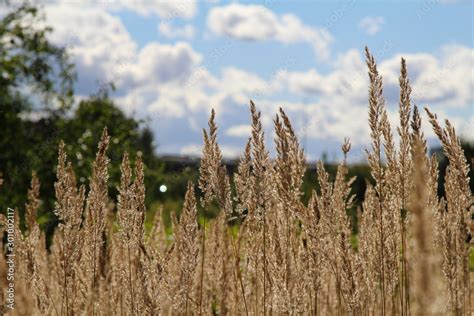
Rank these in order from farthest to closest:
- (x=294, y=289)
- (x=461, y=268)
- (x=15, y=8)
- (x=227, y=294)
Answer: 1. (x=15, y=8)
2. (x=227, y=294)
3. (x=461, y=268)
4. (x=294, y=289)

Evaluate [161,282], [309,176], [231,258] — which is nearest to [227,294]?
[231,258]

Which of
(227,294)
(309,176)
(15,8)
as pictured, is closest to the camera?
(227,294)

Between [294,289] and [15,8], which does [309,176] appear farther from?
[294,289]

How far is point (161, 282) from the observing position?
10.7 feet

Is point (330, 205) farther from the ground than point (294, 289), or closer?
farther from the ground

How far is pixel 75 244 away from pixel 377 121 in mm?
1628

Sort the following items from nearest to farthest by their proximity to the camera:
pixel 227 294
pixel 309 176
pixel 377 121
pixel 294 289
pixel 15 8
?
pixel 294 289 → pixel 377 121 → pixel 227 294 → pixel 15 8 → pixel 309 176

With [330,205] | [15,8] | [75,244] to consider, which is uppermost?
[15,8]

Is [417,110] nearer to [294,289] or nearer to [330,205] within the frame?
[330,205]

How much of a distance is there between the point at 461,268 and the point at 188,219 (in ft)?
5.76

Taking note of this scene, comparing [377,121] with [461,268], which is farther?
[461,268]

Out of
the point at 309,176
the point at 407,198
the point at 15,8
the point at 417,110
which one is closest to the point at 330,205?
the point at 407,198

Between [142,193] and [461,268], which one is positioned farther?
[461,268]

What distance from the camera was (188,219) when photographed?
3129 mm
